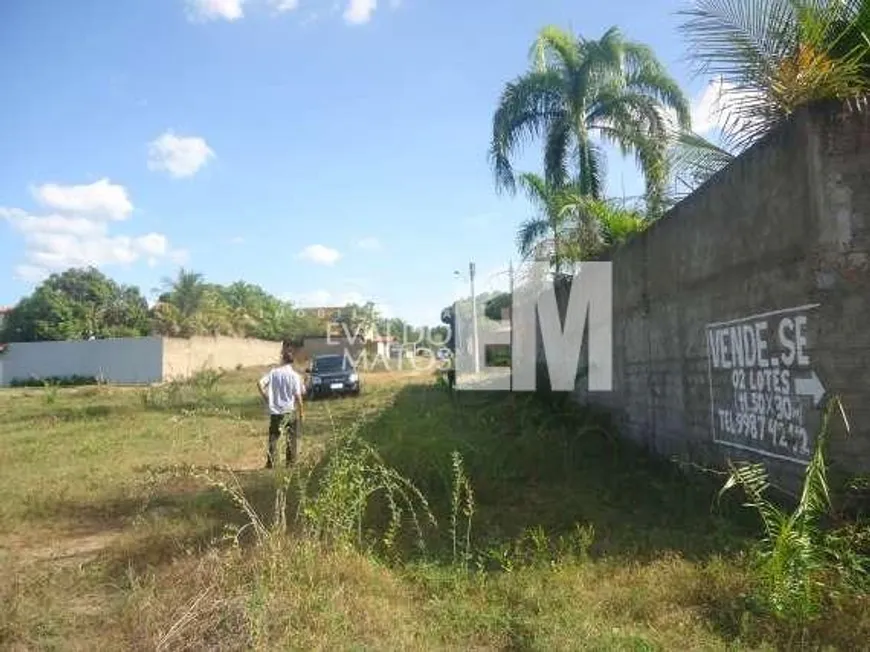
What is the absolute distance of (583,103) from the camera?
1509 cm

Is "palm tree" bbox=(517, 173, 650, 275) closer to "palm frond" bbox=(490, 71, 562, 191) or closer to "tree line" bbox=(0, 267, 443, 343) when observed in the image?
"palm frond" bbox=(490, 71, 562, 191)

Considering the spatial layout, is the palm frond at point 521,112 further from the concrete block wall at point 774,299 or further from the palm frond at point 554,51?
the concrete block wall at point 774,299

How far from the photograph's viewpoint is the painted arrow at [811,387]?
4715 millimetres

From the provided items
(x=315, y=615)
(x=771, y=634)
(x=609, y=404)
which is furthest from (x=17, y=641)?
(x=609, y=404)

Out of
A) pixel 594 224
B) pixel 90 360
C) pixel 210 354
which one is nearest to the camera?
pixel 594 224

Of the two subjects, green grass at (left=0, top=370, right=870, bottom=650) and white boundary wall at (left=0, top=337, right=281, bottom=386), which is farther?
white boundary wall at (left=0, top=337, right=281, bottom=386)

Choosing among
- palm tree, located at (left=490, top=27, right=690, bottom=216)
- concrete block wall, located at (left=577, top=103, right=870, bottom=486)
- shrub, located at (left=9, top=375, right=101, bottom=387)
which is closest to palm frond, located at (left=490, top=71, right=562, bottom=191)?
palm tree, located at (left=490, top=27, right=690, bottom=216)

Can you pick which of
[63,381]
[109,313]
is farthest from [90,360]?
[109,313]

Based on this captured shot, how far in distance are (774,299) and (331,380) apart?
56.4 feet

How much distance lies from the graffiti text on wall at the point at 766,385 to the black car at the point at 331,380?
1602 cm

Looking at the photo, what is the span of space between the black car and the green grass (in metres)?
12.9

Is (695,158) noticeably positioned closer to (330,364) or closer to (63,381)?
(330,364)

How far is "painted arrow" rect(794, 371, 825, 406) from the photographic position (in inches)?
186

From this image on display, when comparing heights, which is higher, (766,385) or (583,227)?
(583,227)
